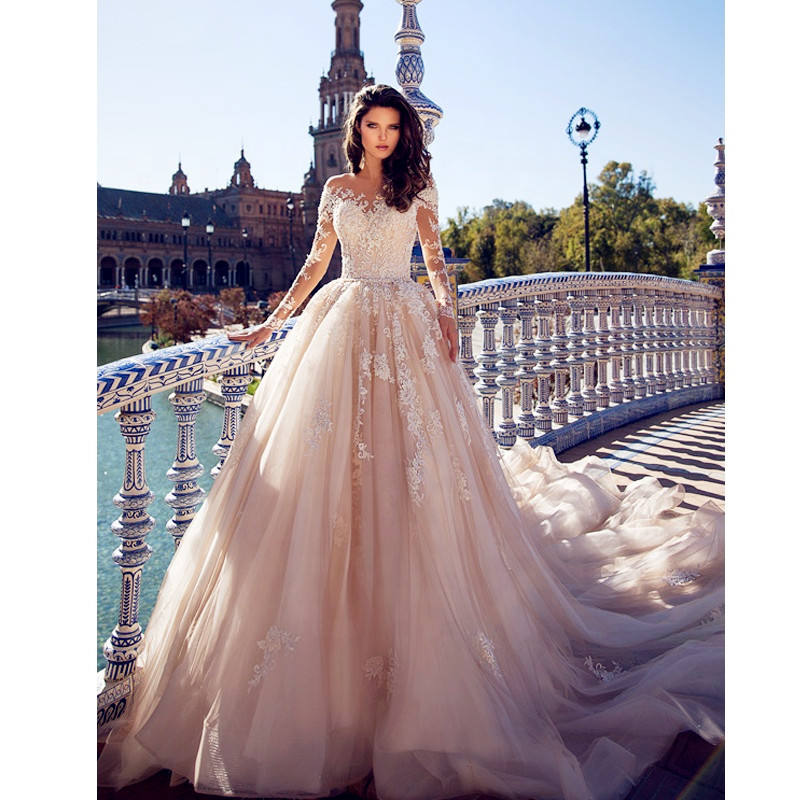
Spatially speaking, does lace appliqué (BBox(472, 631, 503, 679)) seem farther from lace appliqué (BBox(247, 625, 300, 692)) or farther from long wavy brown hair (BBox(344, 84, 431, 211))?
long wavy brown hair (BBox(344, 84, 431, 211))

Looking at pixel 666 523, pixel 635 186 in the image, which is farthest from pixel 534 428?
pixel 635 186

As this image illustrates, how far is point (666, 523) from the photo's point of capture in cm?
340

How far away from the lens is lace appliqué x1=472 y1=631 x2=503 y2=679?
2020mm

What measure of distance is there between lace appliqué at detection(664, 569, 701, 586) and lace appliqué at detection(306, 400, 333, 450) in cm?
154

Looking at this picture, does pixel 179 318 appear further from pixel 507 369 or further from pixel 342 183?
pixel 342 183

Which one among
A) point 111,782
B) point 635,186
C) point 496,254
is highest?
point 635,186

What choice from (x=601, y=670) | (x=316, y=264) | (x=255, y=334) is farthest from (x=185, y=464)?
(x=601, y=670)

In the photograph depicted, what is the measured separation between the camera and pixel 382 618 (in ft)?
6.68

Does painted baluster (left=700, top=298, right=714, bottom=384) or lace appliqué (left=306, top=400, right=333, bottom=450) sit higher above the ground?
painted baluster (left=700, top=298, right=714, bottom=384)

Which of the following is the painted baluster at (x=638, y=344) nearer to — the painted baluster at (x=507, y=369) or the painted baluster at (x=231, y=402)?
the painted baluster at (x=507, y=369)

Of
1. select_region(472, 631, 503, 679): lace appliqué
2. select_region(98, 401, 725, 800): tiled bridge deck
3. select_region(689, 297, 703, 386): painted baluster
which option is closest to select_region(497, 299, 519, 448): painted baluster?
select_region(98, 401, 725, 800): tiled bridge deck
